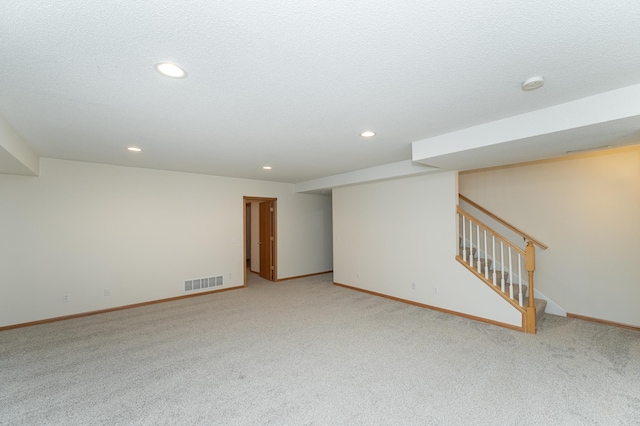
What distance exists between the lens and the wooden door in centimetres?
686

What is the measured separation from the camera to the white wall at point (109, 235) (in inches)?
155

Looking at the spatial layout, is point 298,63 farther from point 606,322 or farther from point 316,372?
point 606,322

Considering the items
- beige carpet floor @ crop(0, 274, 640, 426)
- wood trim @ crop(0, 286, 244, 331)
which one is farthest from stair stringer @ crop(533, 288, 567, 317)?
wood trim @ crop(0, 286, 244, 331)

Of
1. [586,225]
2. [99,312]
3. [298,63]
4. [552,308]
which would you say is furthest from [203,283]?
[586,225]

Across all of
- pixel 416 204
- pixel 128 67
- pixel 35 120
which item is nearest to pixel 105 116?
pixel 35 120

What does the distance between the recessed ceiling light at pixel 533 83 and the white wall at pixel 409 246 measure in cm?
231

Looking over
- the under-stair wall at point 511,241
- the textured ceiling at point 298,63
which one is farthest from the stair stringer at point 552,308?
the textured ceiling at point 298,63

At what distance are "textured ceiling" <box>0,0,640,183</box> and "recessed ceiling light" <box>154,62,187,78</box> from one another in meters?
0.05

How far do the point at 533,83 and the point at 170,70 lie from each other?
2.51 m

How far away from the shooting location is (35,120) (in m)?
2.63

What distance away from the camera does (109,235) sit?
15.1 ft

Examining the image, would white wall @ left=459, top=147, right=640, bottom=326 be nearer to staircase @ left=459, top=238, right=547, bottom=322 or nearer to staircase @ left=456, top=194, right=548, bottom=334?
staircase @ left=456, top=194, right=548, bottom=334

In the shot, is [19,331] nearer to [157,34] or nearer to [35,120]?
[35,120]

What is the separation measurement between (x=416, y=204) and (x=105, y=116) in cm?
434
